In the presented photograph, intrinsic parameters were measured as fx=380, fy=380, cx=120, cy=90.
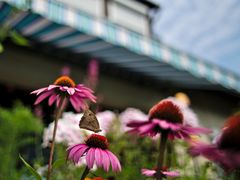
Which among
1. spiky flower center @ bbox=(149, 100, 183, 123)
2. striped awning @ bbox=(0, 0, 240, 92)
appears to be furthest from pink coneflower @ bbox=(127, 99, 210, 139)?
striped awning @ bbox=(0, 0, 240, 92)

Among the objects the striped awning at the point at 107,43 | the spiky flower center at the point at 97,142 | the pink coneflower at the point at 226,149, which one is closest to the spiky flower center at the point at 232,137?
the pink coneflower at the point at 226,149

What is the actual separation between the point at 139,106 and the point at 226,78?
1933 mm

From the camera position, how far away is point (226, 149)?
0.52 meters

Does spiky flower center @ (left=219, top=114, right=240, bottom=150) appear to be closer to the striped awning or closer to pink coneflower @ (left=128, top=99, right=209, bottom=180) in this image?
pink coneflower @ (left=128, top=99, right=209, bottom=180)

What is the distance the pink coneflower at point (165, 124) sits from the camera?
2.19 ft

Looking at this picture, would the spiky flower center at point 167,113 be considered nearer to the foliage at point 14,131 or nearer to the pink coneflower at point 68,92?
the pink coneflower at point 68,92

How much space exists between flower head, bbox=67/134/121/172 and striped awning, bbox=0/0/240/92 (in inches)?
150

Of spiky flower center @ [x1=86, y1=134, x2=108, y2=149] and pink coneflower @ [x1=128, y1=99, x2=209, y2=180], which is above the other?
pink coneflower @ [x1=128, y1=99, x2=209, y2=180]

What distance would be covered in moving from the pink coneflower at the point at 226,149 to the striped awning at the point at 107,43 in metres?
4.03

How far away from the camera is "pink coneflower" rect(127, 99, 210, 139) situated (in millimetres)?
667

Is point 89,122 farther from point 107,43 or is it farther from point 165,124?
point 107,43

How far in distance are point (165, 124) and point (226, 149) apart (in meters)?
0.16

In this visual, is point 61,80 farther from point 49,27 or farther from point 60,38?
point 60,38

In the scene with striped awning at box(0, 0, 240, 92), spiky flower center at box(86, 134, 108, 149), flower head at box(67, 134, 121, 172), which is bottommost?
flower head at box(67, 134, 121, 172)
